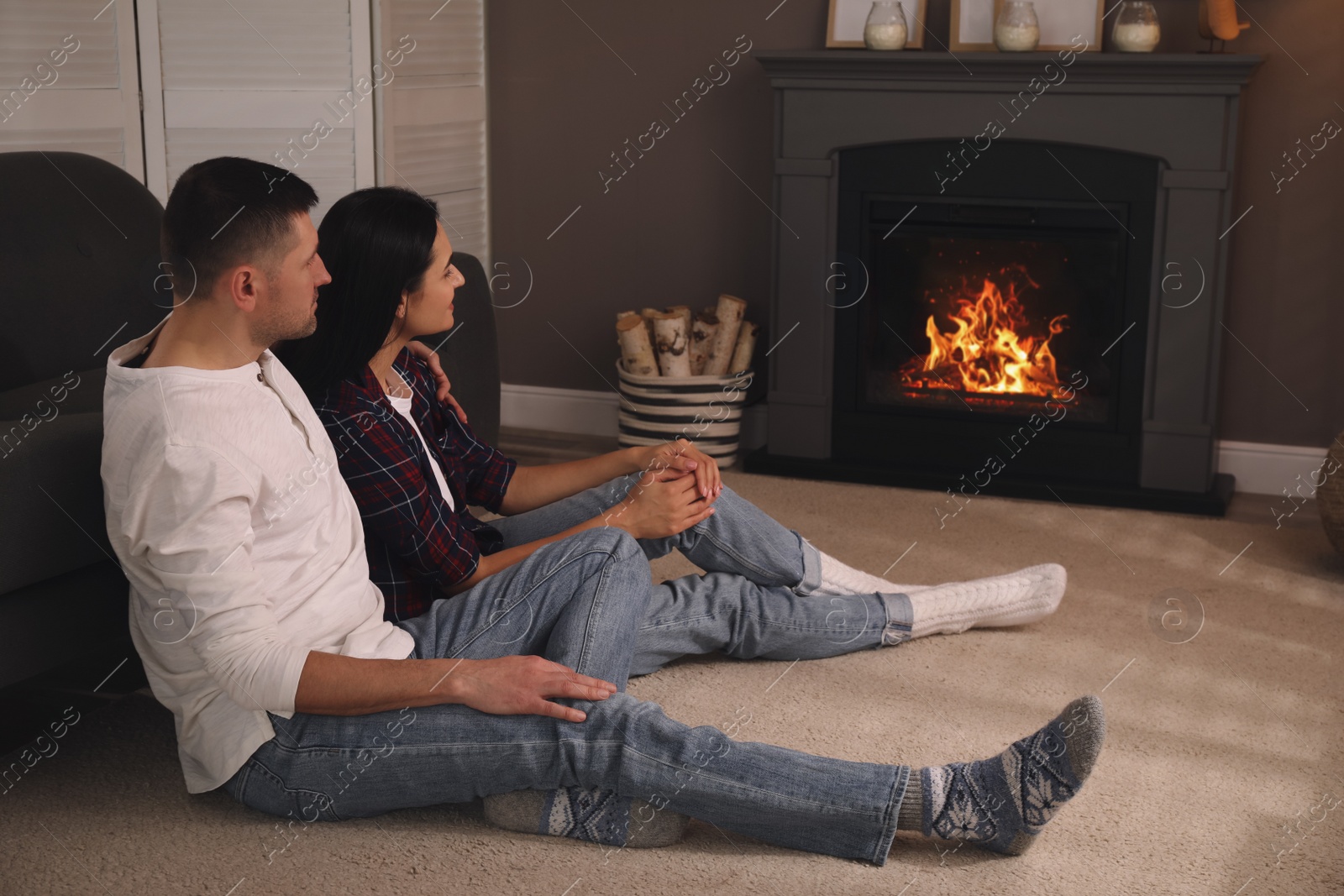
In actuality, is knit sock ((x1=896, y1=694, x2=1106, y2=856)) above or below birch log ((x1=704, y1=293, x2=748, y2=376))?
below

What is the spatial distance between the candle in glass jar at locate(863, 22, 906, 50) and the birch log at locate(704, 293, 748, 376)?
795 millimetres

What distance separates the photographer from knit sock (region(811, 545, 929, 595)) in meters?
Result: 2.33

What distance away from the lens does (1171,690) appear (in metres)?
2.25

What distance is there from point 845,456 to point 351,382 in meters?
2.11

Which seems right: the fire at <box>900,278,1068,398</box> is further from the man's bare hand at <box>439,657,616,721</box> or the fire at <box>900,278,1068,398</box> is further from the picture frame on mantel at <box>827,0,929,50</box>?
the man's bare hand at <box>439,657,616,721</box>

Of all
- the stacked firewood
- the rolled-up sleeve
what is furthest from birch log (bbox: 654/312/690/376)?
the rolled-up sleeve

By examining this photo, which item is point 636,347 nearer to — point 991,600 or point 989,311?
point 989,311

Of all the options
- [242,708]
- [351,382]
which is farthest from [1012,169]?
[242,708]

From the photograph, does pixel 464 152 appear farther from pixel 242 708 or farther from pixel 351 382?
pixel 242 708

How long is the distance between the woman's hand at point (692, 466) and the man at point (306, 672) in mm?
454

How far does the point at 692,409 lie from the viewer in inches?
147

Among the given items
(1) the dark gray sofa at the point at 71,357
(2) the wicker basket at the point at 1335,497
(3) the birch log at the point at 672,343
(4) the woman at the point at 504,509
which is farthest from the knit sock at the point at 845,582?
(3) the birch log at the point at 672,343

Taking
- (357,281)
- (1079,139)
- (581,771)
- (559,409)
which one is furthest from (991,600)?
(559,409)

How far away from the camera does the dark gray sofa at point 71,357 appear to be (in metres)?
1.75
